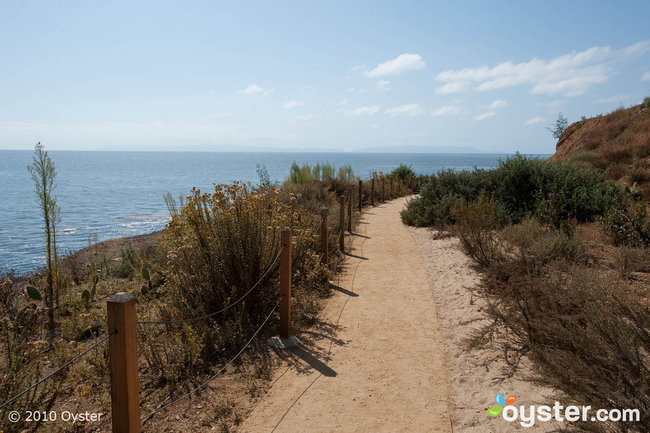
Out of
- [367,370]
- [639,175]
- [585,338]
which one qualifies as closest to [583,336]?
[585,338]

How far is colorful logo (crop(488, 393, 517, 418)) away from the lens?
11.4ft

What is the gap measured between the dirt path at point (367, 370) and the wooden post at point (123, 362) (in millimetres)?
1210

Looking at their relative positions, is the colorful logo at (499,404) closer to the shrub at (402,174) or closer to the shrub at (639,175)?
the shrub at (639,175)

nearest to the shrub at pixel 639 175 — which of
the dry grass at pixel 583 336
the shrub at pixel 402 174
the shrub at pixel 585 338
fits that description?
the dry grass at pixel 583 336

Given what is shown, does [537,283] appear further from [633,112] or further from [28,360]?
[633,112]

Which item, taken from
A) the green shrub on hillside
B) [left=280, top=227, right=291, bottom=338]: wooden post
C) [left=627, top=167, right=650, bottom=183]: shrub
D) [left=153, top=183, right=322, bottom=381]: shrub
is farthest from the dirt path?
[left=627, top=167, right=650, bottom=183]: shrub

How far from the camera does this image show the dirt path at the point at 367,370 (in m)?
3.60

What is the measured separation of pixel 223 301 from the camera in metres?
5.45

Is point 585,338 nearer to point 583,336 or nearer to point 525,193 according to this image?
point 583,336

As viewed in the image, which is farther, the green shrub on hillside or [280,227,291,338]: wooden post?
the green shrub on hillside

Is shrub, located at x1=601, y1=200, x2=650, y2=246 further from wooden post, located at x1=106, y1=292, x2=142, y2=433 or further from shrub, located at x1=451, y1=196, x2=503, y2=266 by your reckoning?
wooden post, located at x1=106, y1=292, x2=142, y2=433

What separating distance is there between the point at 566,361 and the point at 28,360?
5.47 metres

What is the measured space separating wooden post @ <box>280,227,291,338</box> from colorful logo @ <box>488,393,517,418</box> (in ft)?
8.24

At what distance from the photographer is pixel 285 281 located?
5086mm
